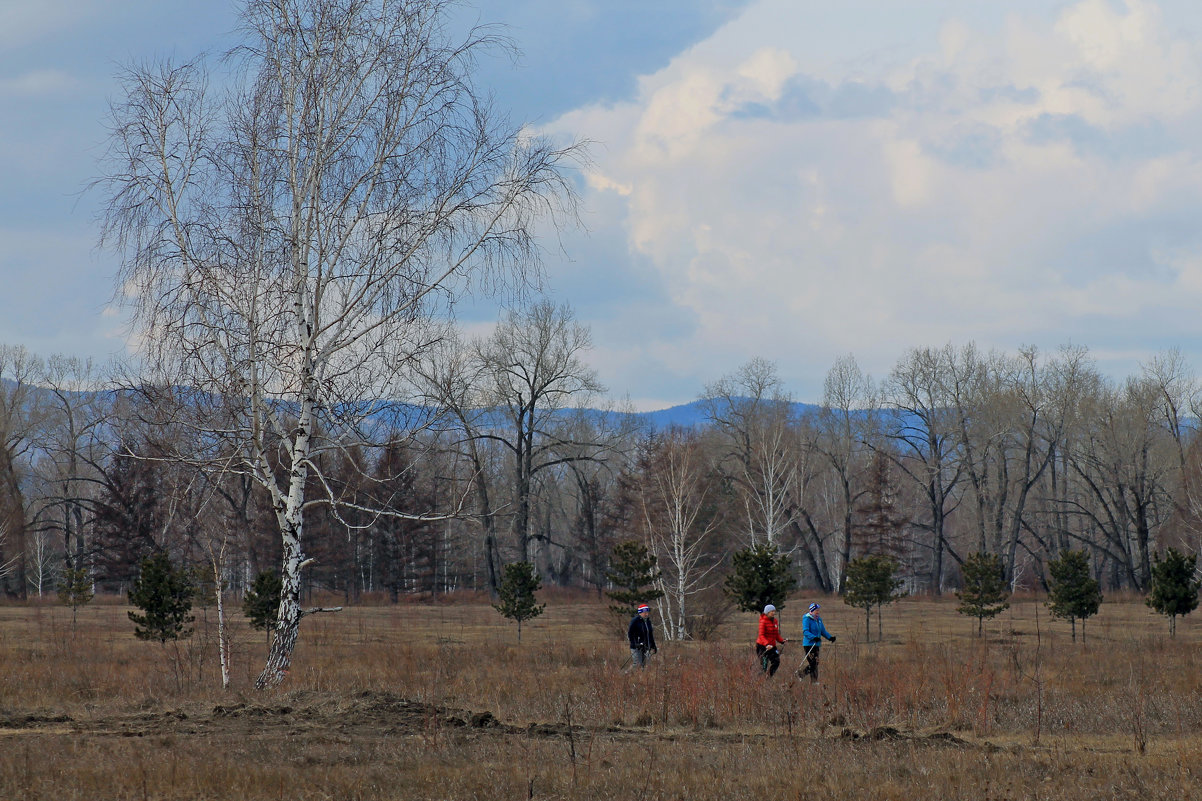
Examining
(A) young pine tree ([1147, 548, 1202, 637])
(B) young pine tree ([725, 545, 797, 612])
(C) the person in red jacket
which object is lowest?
(A) young pine tree ([1147, 548, 1202, 637])

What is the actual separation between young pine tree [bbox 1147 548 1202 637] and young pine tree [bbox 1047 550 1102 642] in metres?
1.67

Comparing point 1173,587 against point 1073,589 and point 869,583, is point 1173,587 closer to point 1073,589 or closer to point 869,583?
point 1073,589

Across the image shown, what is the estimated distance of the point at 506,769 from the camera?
8250 mm

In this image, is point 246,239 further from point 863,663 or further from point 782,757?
point 863,663

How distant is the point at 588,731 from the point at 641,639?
20.1 ft

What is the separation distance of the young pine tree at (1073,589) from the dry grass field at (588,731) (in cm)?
886

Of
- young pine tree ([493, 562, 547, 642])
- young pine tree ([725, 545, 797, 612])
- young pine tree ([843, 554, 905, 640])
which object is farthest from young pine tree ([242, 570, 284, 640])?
young pine tree ([843, 554, 905, 640])

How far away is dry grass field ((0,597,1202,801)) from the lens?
772 cm

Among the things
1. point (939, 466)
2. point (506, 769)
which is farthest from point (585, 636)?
point (939, 466)

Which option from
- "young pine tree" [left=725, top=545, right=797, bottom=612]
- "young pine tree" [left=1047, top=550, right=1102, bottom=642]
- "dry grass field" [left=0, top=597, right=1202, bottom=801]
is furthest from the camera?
"young pine tree" [left=1047, top=550, right=1102, bottom=642]

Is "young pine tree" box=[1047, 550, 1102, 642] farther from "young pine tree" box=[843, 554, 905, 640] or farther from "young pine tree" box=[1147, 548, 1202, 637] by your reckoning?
"young pine tree" box=[843, 554, 905, 640]

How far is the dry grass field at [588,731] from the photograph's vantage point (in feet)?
25.3

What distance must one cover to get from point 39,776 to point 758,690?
8402 millimetres

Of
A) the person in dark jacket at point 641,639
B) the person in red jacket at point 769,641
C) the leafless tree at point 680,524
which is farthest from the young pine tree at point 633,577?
the person in red jacket at point 769,641
